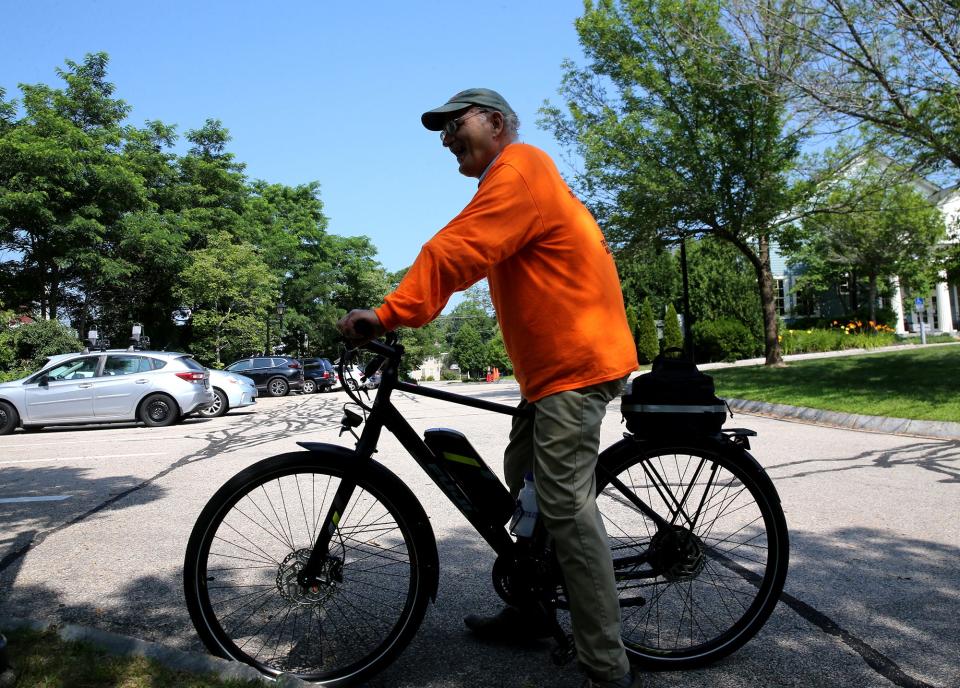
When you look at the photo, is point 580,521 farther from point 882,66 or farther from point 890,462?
point 882,66

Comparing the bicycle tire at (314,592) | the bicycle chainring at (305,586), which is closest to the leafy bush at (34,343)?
the bicycle tire at (314,592)

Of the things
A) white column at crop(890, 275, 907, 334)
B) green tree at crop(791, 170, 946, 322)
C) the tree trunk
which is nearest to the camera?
the tree trunk

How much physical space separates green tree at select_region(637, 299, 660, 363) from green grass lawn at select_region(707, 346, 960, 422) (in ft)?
58.0

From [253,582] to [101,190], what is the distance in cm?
3634

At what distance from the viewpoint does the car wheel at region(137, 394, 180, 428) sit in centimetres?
1472

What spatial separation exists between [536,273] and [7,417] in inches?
563

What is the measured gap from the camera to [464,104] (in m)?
2.59

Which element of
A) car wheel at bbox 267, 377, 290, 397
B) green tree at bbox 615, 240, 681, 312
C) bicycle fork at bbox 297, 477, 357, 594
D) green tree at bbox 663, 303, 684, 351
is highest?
green tree at bbox 615, 240, 681, 312

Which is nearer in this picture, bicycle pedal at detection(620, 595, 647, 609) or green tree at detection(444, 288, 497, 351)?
bicycle pedal at detection(620, 595, 647, 609)

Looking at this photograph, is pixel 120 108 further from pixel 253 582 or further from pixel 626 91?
pixel 253 582

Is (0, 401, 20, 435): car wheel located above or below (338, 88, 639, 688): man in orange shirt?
below

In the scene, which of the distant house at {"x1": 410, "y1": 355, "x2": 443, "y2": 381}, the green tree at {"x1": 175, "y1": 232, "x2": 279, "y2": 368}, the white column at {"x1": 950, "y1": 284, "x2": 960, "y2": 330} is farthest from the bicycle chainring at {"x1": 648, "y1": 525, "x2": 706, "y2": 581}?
the distant house at {"x1": 410, "y1": 355, "x2": 443, "y2": 381}

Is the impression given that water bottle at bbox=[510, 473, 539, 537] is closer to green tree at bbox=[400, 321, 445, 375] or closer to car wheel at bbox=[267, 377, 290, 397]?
car wheel at bbox=[267, 377, 290, 397]

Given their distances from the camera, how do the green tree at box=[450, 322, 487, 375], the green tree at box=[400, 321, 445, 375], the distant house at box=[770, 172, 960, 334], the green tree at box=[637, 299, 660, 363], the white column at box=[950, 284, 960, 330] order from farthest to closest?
the green tree at box=[400, 321, 445, 375], the green tree at box=[450, 322, 487, 375], the white column at box=[950, 284, 960, 330], the distant house at box=[770, 172, 960, 334], the green tree at box=[637, 299, 660, 363]
